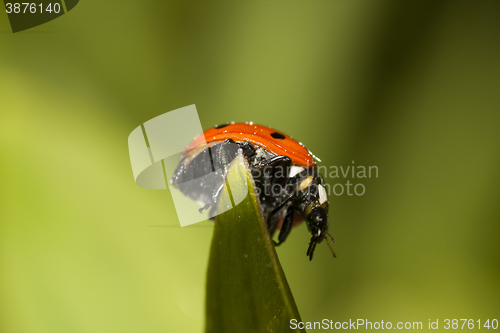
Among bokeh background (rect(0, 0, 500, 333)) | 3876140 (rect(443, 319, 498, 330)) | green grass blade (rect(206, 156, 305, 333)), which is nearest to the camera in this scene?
green grass blade (rect(206, 156, 305, 333))

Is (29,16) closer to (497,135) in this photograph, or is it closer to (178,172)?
(178,172)

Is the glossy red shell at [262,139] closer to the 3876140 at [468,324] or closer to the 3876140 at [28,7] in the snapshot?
the 3876140 at [28,7]

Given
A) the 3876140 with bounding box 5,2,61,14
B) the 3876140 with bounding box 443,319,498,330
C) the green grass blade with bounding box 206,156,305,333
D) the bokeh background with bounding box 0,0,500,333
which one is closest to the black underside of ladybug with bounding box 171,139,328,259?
the bokeh background with bounding box 0,0,500,333

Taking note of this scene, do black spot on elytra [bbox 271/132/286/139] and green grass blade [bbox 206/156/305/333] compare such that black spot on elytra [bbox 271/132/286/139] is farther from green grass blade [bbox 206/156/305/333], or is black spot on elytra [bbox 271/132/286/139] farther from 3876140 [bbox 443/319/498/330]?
3876140 [bbox 443/319/498/330]

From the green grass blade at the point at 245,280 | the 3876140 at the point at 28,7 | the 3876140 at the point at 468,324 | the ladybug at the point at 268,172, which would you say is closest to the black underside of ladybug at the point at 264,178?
the ladybug at the point at 268,172

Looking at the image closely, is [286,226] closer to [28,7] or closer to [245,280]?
[245,280]

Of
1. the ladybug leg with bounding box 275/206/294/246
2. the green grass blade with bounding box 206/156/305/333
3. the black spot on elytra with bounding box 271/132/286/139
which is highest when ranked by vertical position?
the black spot on elytra with bounding box 271/132/286/139

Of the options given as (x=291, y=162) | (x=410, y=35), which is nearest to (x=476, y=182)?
(x=410, y=35)
